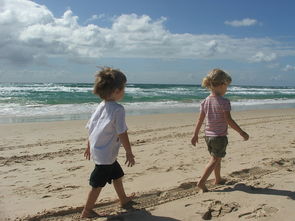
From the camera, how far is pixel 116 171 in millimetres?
3422

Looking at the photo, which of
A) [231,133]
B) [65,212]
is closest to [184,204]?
[65,212]

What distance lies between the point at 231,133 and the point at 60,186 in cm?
548

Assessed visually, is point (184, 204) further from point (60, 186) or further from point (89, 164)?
point (89, 164)

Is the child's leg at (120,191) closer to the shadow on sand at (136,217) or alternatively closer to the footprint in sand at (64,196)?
Result: the shadow on sand at (136,217)

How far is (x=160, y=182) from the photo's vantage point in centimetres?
459

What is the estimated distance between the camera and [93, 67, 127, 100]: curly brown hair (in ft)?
10.6

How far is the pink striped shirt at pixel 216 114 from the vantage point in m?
4.03

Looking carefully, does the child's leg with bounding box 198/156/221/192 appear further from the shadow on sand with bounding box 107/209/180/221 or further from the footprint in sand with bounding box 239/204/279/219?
the shadow on sand with bounding box 107/209/180/221

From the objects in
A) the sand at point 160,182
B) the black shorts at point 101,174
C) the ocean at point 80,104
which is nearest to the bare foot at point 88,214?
the sand at point 160,182

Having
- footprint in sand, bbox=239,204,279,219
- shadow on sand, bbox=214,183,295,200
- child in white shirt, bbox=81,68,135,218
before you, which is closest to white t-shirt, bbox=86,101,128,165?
child in white shirt, bbox=81,68,135,218

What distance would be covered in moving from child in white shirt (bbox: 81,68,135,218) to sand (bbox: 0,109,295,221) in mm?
479

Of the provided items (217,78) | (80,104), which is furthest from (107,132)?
(80,104)

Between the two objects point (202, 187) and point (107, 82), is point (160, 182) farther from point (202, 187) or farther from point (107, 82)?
point (107, 82)

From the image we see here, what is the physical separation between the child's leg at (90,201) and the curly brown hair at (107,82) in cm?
93
